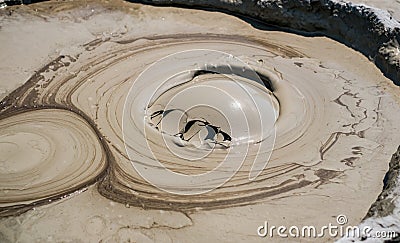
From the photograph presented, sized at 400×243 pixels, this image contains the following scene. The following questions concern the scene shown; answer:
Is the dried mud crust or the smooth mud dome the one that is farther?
the dried mud crust

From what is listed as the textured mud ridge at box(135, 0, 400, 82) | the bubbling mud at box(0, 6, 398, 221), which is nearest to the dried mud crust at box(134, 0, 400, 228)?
the textured mud ridge at box(135, 0, 400, 82)

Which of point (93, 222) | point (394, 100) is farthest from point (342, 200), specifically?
point (93, 222)

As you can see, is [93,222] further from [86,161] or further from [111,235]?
[86,161]

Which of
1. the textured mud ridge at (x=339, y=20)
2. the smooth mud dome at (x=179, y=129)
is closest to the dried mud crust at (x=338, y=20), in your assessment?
the textured mud ridge at (x=339, y=20)

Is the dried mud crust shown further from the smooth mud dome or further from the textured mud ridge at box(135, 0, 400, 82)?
the smooth mud dome

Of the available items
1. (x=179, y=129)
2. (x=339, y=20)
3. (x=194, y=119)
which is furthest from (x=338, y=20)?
(x=179, y=129)

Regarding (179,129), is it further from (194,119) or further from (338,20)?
(338,20)
